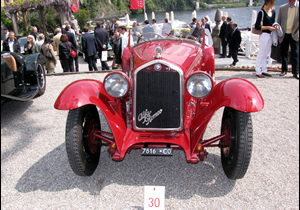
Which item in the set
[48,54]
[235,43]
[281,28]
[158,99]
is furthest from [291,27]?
[48,54]

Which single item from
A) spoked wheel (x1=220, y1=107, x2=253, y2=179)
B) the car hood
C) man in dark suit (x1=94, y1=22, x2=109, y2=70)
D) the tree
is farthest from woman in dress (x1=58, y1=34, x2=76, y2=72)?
the tree

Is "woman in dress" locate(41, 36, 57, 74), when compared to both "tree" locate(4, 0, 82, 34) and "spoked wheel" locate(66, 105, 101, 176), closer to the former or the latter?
"spoked wheel" locate(66, 105, 101, 176)

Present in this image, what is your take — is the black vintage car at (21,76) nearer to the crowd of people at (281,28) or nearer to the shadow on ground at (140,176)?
the shadow on ground at (140,176)

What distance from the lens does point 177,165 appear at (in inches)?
136

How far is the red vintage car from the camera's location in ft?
9.39

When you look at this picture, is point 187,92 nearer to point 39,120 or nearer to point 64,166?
point 64,166

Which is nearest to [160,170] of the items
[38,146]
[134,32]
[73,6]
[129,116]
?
[129,116]

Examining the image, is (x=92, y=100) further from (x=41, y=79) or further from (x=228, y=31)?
(x=228, y=31)

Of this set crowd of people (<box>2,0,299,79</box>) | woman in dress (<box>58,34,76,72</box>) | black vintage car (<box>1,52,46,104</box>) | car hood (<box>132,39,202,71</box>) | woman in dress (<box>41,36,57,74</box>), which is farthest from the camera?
woman in dress (<box>41,36,57,74</box>)

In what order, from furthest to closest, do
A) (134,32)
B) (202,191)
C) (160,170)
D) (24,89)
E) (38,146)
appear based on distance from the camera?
(24,89) < (134,32) < (38,146) < (160,170) < (202,191)

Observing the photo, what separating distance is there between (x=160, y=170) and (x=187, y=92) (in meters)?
1.08

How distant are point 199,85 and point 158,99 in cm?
49

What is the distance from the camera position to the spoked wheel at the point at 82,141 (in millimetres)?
2934

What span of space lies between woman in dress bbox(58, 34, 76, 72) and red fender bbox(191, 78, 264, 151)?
560 centimetres
